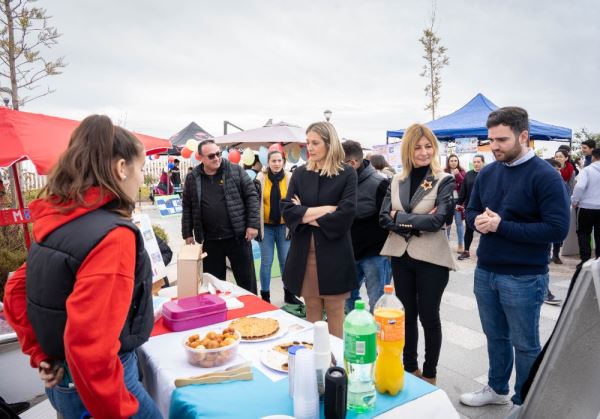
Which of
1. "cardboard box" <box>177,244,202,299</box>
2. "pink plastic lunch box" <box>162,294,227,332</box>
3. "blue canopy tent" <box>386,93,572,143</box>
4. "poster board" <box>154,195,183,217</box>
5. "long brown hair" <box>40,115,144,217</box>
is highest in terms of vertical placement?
"blue canopy tent" <box>386,93,572,143</box>

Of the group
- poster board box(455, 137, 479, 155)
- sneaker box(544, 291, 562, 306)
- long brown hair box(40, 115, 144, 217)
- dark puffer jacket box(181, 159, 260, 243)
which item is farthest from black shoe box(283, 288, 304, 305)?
poster board box(455, 137, 479, 155)

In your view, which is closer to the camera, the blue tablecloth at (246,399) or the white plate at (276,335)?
the blue tablecloth at (246,399)

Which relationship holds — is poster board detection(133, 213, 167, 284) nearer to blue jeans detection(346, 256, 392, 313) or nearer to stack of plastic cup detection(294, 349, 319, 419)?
blue jeans detection(346, 256, 392, 313)

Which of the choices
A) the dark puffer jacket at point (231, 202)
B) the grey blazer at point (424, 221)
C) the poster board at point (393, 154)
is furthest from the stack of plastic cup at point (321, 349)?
the poster board at point (393, 154)

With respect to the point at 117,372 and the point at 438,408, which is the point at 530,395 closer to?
the point at 438,408

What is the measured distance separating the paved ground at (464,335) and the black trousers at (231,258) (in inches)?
13.3

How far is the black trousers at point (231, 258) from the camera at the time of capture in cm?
362

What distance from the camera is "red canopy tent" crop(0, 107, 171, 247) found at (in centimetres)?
277

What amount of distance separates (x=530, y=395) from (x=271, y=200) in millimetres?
3391

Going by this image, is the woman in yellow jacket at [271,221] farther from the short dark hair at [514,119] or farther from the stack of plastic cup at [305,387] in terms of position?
the stack of plastic cup at [305,387]

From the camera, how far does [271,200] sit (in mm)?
4414

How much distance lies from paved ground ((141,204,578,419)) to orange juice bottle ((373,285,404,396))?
4.67ft

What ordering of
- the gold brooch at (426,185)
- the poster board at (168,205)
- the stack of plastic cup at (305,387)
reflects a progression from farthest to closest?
1. the poster board at (168,205)
2. the gold brooch at (426,185)
3. the stack of plastic cup at (305,387)

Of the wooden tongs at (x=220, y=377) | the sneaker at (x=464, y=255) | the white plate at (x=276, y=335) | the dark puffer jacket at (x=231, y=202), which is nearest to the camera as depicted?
the wooden tongs at (x=220, y=377)
